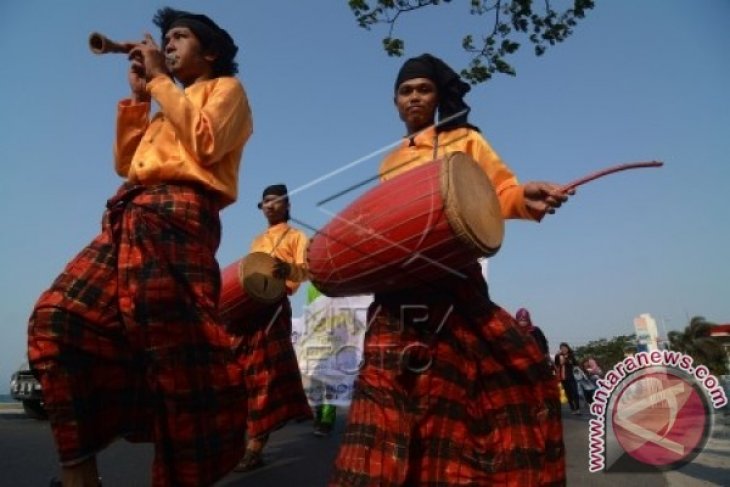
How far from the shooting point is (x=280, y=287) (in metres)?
4.03

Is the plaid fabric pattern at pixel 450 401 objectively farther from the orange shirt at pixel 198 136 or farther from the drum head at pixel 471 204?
the orange shirt at pixel 198 136

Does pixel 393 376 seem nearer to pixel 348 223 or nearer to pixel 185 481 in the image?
pixel 348 223

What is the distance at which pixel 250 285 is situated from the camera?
12.6ft

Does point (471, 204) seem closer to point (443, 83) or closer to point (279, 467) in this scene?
point (443, 83)

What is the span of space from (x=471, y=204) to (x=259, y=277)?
205 centimetres

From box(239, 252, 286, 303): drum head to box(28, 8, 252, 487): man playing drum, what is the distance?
156 cm

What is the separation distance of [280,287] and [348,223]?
1.79 metres

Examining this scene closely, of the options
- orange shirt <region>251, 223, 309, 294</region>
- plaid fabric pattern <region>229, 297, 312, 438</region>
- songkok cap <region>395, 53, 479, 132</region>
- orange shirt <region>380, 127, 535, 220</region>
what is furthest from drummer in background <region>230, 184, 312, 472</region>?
songkok cap <region>395, 53, 479, 132</region>

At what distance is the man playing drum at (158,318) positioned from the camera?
71.5 inches

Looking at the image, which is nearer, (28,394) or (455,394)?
(455,394)

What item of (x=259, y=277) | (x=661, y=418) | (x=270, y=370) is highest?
(x=259, y=277)

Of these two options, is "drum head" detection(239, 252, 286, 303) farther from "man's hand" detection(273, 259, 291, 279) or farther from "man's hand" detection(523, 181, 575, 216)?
"man's hand" detection(523, 181, 575, 216)

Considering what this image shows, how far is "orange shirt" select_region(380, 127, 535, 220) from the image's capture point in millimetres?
2477

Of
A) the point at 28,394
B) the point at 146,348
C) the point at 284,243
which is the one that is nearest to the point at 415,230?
the point at 146,348
